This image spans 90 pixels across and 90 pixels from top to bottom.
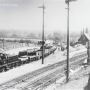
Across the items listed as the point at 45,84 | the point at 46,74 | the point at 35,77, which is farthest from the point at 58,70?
the point at 45,84

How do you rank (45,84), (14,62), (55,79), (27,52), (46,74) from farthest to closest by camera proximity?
1. (27,52)
2. (14,62)
3. (46,74)
4. (55,79)
5. (45,84)

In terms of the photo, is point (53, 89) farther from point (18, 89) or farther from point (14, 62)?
point (14, 62)

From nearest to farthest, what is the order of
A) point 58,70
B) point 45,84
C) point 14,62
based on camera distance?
point 45,84
point 58,70
point 14,62

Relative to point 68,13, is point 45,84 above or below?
below

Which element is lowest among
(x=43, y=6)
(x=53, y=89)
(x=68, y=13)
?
(x=53, y=89)

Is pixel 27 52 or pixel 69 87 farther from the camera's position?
pixel 27 52

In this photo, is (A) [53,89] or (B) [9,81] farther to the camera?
(B) [9,81]

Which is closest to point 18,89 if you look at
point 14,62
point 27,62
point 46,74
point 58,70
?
point 46,74

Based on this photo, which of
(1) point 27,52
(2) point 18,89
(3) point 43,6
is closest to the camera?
(2) point 18,89

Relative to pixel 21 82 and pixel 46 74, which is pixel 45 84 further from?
pixel 46 74
